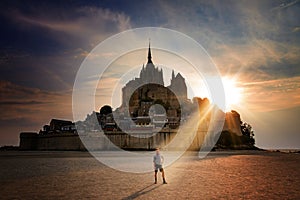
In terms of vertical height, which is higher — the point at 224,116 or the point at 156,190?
the point at 224,116

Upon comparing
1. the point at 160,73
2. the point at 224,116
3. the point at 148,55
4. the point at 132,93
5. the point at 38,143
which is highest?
the point at 148,55

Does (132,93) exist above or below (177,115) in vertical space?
above

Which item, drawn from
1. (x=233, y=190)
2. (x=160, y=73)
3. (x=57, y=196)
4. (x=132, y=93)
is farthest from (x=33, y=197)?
(x=160, y=73)

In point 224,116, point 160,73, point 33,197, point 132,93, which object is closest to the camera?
point 33,197

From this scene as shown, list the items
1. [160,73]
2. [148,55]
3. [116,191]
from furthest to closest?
[148,55] < [160,73] < [116,191]

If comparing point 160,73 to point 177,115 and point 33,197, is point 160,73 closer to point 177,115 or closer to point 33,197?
point 177,115

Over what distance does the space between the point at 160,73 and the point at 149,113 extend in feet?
134

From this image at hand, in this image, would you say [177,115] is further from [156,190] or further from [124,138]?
[156,190]

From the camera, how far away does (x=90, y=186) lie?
12.0 m

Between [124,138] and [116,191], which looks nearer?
[116,191]

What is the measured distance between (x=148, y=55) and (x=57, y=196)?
527 ft

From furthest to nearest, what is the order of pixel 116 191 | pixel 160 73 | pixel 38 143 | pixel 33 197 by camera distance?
1. pixel 160 73
2. pixel 38 143
3. pixel 116 191
4. pixel 33 197

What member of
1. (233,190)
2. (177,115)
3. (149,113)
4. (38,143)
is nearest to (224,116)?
(177,115)

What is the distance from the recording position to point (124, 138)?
65375 mm
